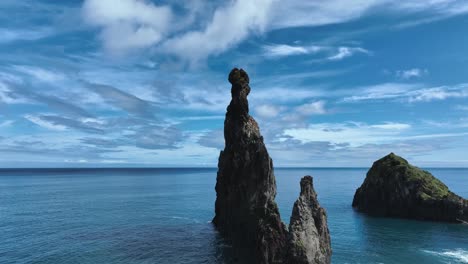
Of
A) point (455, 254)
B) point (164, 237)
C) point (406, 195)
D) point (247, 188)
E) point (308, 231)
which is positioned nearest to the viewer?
point (308, 231)

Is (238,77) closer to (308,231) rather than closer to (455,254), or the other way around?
(308,231)

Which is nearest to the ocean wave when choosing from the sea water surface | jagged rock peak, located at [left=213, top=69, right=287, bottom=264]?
the sea water surface

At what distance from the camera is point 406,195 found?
96.4 meters

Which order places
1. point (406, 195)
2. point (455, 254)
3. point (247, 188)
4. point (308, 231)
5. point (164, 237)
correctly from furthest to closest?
1. point (406, 195)
2. point (164, 237)
3. point (455, 254)
4. point (247, 188)
5. point (308, 231)

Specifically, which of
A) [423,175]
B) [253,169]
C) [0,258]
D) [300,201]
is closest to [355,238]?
[253,169]

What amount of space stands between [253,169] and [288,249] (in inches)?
796

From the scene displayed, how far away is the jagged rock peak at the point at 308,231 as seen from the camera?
133 feet

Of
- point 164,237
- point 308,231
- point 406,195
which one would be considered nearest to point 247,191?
point 308,231

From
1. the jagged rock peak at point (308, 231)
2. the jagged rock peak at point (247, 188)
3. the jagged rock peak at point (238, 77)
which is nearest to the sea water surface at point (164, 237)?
the jagged rock peak at point (247, 188)

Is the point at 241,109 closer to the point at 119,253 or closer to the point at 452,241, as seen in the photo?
the point at 119,253

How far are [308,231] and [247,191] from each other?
65.4 feet

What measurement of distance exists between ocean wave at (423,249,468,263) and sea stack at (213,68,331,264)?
3007cm

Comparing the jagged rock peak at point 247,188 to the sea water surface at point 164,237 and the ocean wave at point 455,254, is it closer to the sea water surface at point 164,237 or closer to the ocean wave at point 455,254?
the sea water surface at point 164,237

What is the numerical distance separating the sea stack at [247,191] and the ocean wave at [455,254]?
98.6 ft
